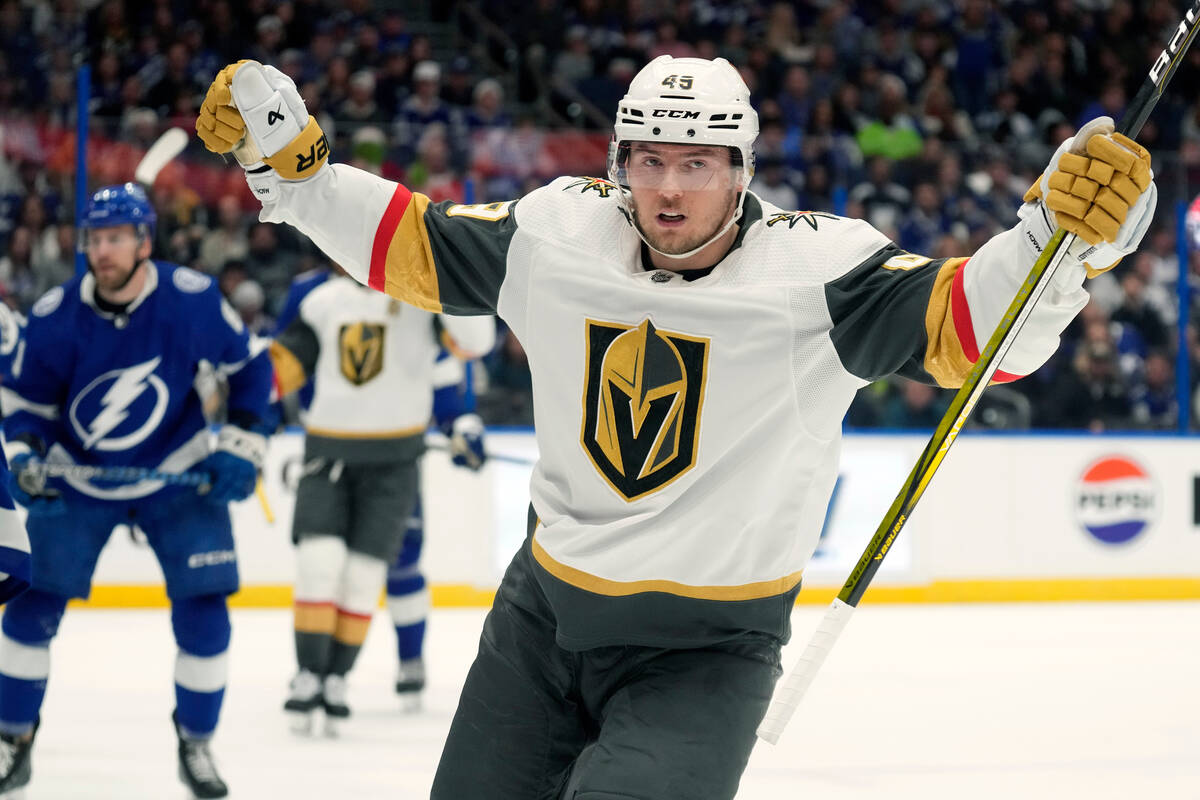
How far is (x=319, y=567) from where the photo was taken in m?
4.81

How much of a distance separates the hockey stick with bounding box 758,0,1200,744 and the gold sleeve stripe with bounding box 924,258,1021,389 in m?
0.03

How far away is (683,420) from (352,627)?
3001mm

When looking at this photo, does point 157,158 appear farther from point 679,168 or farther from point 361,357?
point 679,168

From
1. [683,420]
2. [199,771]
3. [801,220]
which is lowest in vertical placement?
[199,771]

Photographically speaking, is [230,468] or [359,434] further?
[359,434]

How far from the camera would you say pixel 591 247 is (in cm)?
218

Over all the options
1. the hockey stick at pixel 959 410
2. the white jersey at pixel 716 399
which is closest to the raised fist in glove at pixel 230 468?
the white jersey at pixel 716 399

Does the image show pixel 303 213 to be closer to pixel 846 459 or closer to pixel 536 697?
pixel 536 697

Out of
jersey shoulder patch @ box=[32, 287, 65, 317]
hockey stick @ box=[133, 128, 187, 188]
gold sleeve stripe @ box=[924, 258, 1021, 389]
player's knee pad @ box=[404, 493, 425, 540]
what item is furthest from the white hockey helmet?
player's knee pad @ box=[404, 493, 425, 540]

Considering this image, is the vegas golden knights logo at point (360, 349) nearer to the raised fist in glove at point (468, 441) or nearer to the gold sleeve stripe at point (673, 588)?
the raised fist in glove at point (468, 441)

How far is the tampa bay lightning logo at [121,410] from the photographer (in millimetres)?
3693

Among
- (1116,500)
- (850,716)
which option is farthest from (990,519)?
(850,716)

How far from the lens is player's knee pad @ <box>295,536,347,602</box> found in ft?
15.7

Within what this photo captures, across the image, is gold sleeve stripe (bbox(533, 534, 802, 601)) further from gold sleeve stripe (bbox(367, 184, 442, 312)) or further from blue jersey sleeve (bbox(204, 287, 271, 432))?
blue jersey sleeve (bbox(204, 287, 271, 432))
